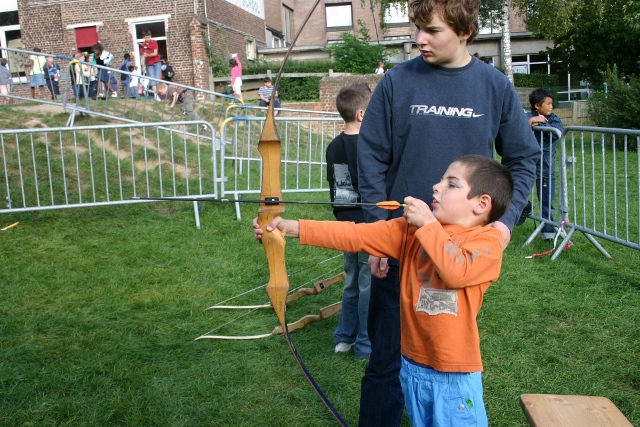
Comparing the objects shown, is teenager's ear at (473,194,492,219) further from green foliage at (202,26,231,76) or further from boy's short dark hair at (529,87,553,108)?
green foliage at (202,26,231,76)

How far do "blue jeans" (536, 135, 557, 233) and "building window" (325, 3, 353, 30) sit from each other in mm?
29952

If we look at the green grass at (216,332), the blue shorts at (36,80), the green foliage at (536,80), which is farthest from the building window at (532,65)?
the green grass at (216,332)

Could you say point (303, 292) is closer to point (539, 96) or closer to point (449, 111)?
point (449, 111)

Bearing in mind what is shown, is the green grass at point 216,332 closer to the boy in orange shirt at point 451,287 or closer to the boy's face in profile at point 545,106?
the boy in orange shirt at point 451,287

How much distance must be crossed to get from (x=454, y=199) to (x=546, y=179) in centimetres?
508

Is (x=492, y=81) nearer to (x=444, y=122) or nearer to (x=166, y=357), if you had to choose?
(x=444, y=122)

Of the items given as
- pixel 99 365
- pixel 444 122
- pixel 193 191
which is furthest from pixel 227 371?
pixel 193 191

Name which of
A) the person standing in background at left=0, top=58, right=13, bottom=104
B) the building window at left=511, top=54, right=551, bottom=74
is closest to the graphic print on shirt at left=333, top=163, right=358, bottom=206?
the person standing in background at left=0, top=58, right=13, bottom=104

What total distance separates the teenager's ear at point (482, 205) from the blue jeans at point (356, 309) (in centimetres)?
175

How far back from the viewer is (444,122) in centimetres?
232

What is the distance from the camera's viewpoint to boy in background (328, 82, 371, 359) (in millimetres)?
3717

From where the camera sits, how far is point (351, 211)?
151 inches

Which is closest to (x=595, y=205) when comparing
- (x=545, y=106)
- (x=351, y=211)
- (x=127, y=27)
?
(x=545, y=106)

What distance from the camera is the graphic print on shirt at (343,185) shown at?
3.98 metres
